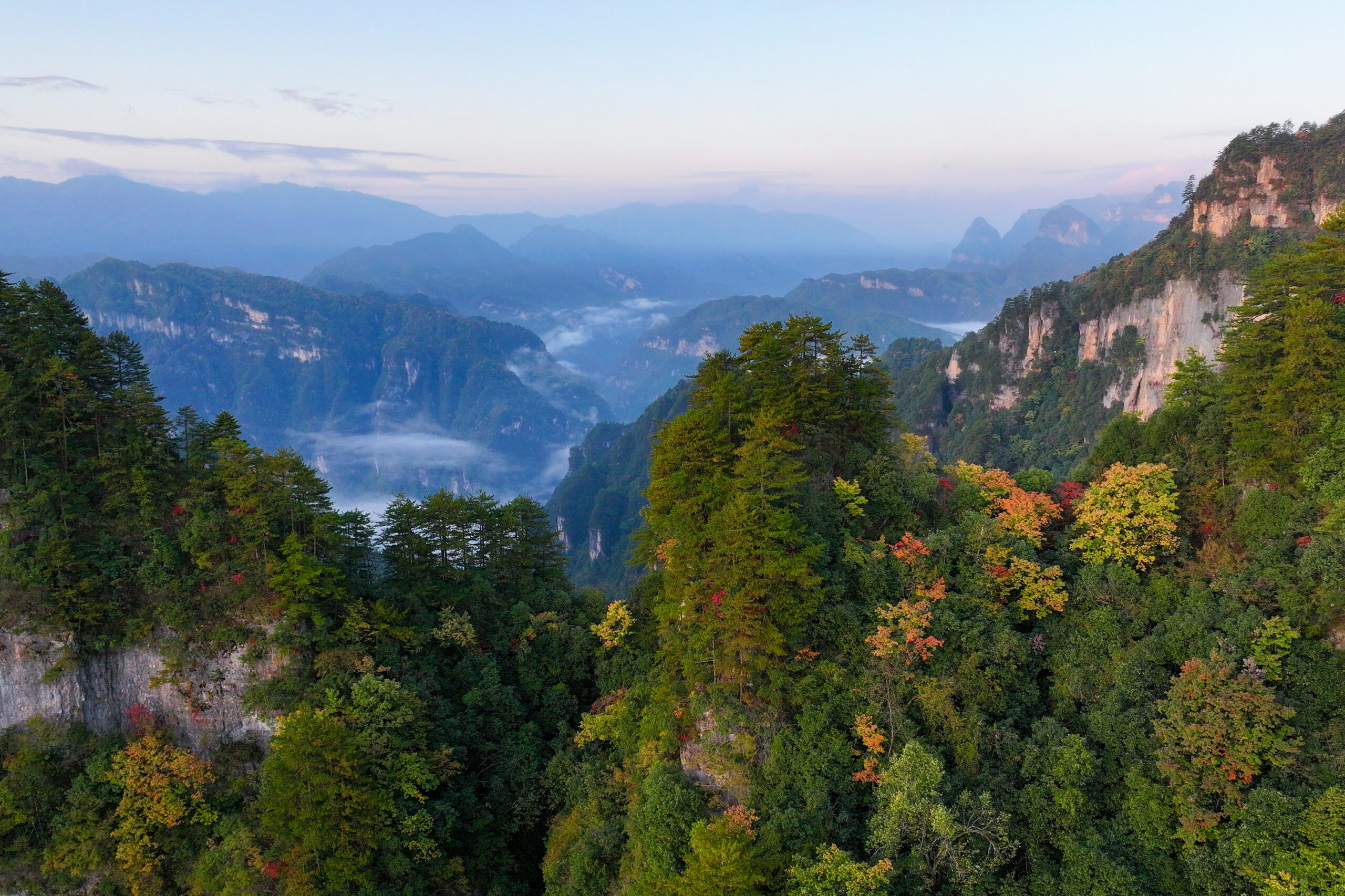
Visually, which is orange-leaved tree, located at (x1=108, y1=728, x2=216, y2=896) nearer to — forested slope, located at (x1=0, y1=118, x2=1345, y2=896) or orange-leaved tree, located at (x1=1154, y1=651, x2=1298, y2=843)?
forested slope, located at (x1=0, y1=118, x2=1345, y2=896)

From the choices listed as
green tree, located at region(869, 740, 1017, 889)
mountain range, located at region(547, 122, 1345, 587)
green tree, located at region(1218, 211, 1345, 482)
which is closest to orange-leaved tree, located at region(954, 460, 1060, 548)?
mountain range, located at region(547, 122, 1345, 587)

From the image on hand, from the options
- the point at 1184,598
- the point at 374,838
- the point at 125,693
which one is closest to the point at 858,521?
the point at 1184,598

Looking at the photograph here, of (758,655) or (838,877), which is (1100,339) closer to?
(758,655)

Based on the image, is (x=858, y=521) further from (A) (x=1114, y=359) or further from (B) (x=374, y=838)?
(A) (x=1114, y=359)

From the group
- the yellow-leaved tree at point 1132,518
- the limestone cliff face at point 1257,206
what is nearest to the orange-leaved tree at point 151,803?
the yellow-leaved tree at point 1132,518

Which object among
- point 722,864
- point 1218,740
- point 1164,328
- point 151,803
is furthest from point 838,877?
point 1164,328
